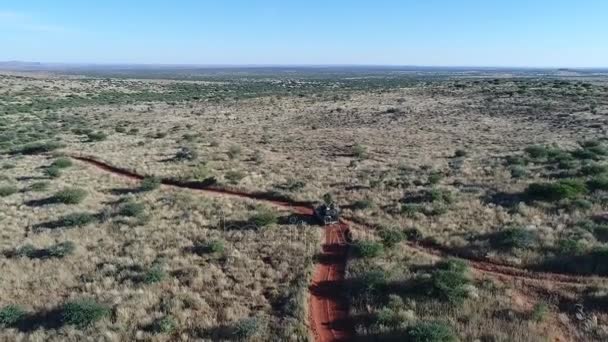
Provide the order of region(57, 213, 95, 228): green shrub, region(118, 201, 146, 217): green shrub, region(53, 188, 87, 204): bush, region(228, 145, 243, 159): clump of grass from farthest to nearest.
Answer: region(228, 145, 243, 159): clump of grass → region(53, 188, 87, 204): bush → region(118, 201, 146, 217): green shrub → region(57, 213, 95, 228): green shrub

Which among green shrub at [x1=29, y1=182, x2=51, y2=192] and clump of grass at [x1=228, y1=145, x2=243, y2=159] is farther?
clump of grass at [x1=228, y1=145, x2=243, y2=159]

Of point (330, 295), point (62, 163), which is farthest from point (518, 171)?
point (62, 163)

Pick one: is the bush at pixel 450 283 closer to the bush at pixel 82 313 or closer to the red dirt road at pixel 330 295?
the red dirt road at pixel 330 295

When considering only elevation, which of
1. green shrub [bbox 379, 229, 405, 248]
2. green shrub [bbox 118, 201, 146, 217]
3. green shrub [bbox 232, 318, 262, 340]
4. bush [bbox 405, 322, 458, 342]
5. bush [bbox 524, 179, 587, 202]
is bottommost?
green shrub [bbox 118, 201, 146, 217]

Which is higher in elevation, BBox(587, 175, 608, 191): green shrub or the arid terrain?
BBox(587, 175, 608, 191): green shrub

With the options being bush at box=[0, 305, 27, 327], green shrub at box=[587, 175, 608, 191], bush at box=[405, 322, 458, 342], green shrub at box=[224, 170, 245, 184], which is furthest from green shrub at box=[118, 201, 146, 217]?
green shrub at box=[587, 175, 608, 191]

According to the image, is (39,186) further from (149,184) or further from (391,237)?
(391,237)

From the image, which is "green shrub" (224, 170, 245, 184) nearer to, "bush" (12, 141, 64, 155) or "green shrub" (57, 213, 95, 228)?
"green shrub" (57, 213, 95, 228)
